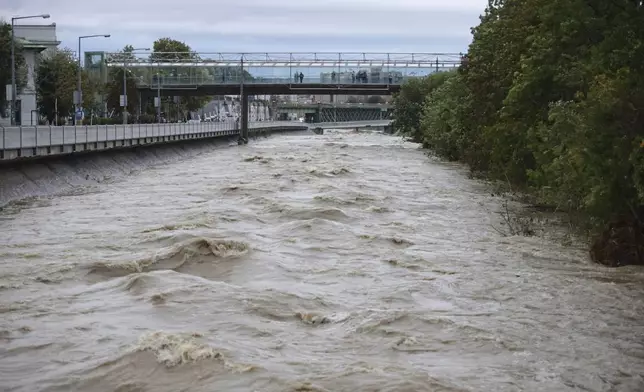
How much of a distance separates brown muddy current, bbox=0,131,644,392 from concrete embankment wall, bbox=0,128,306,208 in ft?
18.4

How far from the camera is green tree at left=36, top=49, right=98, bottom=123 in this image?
89.1 m

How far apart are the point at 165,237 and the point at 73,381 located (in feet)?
39.8

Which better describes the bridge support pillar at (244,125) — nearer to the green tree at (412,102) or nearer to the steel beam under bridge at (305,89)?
the steel beam under bridge at (305,89)

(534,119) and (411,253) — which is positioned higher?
(534,119)

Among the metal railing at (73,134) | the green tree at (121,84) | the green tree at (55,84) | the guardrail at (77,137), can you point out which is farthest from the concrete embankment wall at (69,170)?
the green tree at (121,84)

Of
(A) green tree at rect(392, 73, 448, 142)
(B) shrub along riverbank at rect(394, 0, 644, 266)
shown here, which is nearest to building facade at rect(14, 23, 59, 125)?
(A) green tree at rect(392, 73, 448, 142)

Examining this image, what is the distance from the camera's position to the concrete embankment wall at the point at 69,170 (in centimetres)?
3519

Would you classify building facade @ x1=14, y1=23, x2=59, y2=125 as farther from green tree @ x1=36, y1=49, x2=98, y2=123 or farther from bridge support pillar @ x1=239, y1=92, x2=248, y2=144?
bridge support pillar @ x1=239, y1=92, x2=248, y2=144

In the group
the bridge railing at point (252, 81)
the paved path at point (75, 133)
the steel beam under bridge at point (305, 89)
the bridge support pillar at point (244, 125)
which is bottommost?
the bridge support pillar at point (244, 125)

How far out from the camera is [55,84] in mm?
89312

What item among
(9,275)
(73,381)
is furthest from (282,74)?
(73,381)

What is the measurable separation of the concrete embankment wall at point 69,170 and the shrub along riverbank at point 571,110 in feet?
52.9

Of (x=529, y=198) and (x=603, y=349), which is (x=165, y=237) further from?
(x=529, y=198)

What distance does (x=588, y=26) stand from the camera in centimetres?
2638
